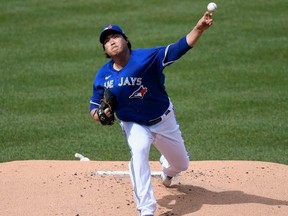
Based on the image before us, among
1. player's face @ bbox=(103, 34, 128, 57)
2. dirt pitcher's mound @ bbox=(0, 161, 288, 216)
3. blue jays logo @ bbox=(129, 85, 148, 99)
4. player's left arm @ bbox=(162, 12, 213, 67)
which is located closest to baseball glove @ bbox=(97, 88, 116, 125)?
blue jays logo @ bbox=(129, 85, 148, 99)

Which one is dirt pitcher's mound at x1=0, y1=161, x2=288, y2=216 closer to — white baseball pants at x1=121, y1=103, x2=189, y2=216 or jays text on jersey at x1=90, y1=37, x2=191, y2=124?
white baseball pants at x1=121, y1=103, x2=189, y2=216

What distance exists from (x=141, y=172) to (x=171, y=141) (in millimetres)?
531

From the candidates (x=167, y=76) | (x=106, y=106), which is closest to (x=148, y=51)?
(x=106, y=106)

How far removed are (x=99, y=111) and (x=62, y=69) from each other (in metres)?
5.60

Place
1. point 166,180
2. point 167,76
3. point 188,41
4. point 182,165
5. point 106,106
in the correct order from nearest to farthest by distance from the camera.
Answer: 1. point 188,41
2. point 106,106
3. point 182,165
4. point 166,180
5. point 167,76

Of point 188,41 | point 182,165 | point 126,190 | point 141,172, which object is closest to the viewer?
point 188,41

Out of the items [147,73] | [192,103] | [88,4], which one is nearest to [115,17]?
[88,4]

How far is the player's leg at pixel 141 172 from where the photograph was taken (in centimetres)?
611

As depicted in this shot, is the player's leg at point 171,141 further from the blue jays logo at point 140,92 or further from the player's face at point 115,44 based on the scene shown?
the player's face at point 115,44

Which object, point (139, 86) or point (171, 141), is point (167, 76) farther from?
point (139, 86)

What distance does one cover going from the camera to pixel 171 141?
659cm

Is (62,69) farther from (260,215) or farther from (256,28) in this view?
(260,215)

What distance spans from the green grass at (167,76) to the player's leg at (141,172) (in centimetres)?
241

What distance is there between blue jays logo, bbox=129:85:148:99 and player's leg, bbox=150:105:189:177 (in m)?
0.32
